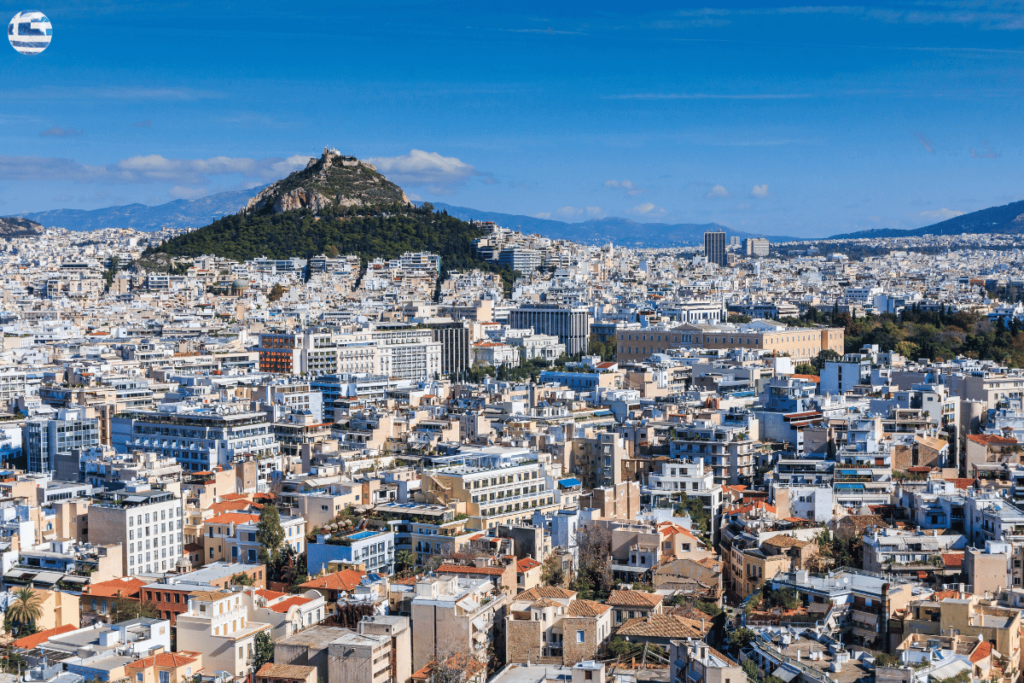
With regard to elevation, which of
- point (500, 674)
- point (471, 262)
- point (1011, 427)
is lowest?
point (500, 674)

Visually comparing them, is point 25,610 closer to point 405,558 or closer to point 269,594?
point 269,594

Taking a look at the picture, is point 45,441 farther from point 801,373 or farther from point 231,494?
point 801,373

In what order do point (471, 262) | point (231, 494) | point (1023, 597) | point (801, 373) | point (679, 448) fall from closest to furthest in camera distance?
point (1023, 597), point (231, 494), point (679, 448), point (801, 373), point (471, 262)

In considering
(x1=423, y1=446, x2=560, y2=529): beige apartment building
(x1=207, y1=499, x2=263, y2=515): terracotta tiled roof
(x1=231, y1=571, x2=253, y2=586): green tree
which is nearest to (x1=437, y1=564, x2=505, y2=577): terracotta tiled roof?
(x1=231, y1=571, x2=253, y2=586): green tree

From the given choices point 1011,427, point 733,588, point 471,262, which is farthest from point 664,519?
point 471,262

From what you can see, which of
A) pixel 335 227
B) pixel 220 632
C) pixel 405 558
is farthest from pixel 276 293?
pixel 220 632

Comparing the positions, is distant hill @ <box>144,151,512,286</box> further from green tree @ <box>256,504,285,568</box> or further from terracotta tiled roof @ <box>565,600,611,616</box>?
terracotta tiled roof @ <box>565,600,611,616</box>
